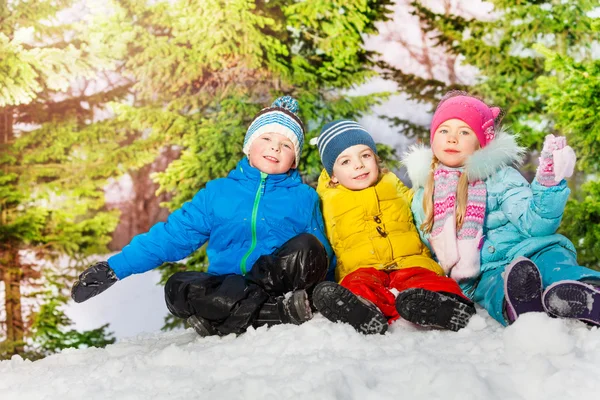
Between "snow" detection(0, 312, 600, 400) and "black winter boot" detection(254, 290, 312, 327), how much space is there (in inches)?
5.4

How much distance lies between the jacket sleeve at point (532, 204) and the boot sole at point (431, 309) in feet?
1.85

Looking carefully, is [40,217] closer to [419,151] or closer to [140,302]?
[140,302]

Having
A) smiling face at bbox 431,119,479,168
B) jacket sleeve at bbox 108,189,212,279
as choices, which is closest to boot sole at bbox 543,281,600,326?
smiling face at bbox 431,119,479,168

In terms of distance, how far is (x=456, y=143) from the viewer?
8.14 feet

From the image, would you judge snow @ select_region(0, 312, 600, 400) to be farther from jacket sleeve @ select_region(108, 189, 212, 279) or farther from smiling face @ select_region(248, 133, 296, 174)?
smiling face @ select_region(248, 133, 296, 174)

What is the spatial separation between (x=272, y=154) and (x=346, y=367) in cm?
133

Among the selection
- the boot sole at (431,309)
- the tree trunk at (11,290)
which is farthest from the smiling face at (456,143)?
the tree trunk at (11,290)

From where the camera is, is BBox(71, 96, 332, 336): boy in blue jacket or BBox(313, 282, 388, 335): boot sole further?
BBox(71, 96, 332, 336): boy in blue jacket

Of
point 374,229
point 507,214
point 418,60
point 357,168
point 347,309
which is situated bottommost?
point 347,309

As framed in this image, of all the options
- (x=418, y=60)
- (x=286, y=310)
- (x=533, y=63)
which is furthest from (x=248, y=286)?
(x=418, y=60)

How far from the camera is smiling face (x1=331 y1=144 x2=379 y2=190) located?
8.46 feet

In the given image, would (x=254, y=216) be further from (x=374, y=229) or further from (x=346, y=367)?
(x=346, y=367)

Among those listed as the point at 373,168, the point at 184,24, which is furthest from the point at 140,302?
the point at 373,168

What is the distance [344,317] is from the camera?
1.96 m
